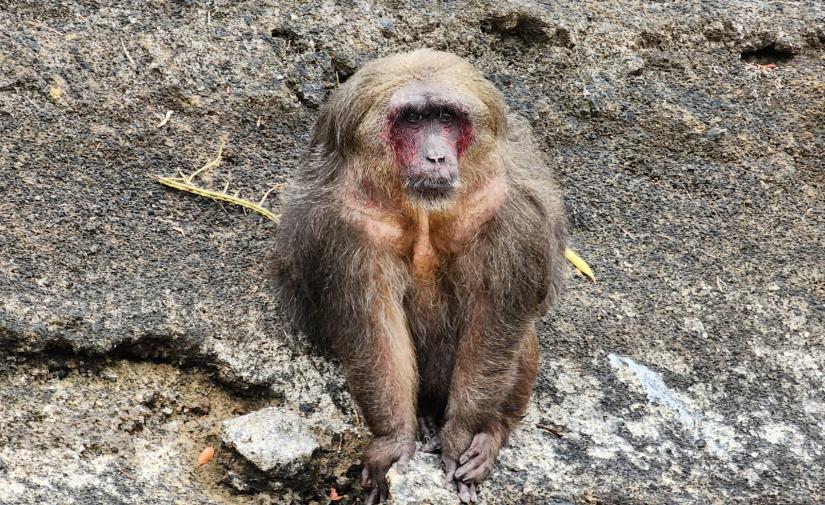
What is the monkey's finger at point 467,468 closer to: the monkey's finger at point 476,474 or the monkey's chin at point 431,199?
the monkey's finger at point 476,474

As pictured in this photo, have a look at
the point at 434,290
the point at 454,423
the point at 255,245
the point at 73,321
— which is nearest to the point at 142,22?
the point at 255,245

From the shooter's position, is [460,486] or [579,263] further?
[579,263]

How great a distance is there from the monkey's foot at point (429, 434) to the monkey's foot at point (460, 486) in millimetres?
205

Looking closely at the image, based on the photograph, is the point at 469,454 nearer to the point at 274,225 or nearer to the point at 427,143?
the point at 427,143

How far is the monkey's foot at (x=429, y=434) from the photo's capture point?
5.73m

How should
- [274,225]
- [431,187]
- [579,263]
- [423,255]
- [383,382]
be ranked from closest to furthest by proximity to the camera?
[431,187], [383,382], [423,255], [274,225], [579,263]

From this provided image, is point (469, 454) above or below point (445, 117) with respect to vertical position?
below

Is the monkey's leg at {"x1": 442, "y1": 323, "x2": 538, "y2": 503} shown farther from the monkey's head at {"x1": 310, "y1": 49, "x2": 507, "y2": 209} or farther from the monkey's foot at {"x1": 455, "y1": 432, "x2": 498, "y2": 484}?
the monkey's head at {"x1": 310, "y1": 49, "x2": 507, "y2": 209}

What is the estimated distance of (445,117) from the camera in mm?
5438

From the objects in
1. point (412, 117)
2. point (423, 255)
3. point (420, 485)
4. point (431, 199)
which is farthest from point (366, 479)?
point (412, 117)

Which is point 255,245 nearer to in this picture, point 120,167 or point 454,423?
point 120,167

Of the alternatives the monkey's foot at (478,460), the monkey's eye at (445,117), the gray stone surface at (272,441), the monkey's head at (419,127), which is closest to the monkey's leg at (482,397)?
the monkey's foot at (478,460)

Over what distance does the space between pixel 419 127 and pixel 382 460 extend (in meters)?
1.65

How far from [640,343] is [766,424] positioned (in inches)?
33.6
